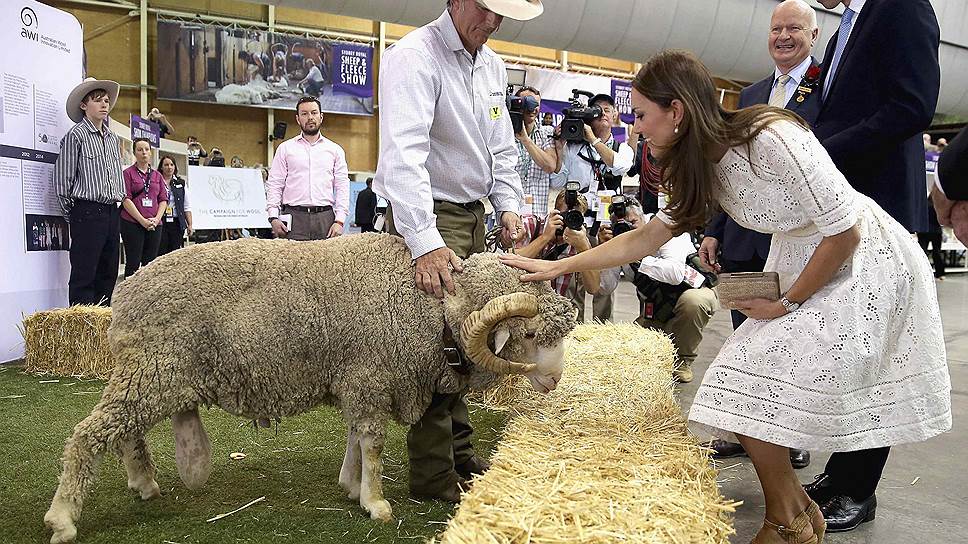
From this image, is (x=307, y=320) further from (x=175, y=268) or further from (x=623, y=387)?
(x=623, y=387)

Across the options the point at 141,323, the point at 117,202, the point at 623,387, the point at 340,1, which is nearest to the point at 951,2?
the point at 340,1

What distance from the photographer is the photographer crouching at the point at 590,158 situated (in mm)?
4977

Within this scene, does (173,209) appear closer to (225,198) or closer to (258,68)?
(225,198)

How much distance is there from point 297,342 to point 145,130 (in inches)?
A: 343

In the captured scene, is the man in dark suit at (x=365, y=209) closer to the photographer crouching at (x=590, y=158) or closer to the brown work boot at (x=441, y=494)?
the photographer crouching at (x=590, y=158)

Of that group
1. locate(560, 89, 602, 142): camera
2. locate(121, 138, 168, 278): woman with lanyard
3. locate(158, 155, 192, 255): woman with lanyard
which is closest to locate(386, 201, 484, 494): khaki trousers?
locate(560, 89, 602, 142): camera

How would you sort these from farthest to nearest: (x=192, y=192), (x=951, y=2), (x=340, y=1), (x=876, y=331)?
(x=951, y=2) → (x=192, y=192) → (x=340, y=1) → (x=876, y=331)

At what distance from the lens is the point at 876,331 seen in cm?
192

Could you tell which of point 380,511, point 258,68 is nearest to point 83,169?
point 380,511

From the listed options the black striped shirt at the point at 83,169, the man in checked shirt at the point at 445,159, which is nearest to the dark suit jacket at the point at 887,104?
the man in checked shirt at the point at 445,159

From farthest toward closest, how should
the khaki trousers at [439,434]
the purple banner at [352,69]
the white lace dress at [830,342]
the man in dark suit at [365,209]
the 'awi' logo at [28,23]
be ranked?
the purple banner at [352,69]
the man in dark suit at [365,209]
the 'awi' logo at [28,23]
the khaki trousers at [439,434]
the white lace dress at [830,342]

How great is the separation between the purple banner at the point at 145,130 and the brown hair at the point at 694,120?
8.51m

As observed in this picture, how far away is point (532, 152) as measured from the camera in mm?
5203

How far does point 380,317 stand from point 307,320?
0.24 meters
